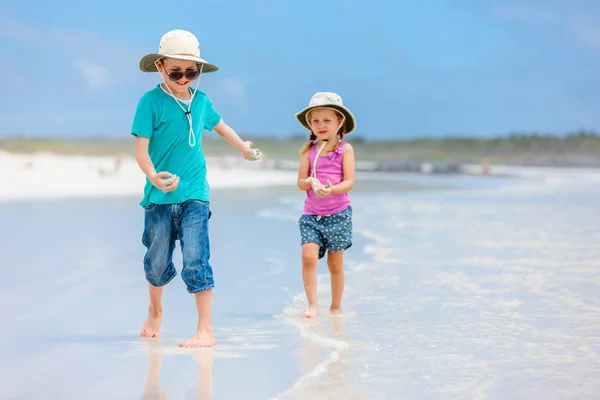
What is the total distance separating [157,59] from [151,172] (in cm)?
59

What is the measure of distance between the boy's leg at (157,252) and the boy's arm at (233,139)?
522 millimetres

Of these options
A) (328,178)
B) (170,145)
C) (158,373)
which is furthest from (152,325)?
(328,178)

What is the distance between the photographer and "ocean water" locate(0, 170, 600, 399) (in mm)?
3578

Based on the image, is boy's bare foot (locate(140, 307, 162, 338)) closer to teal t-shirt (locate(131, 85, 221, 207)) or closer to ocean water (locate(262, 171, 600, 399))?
teal t-shirt (locate(131, 85, 221, 207))

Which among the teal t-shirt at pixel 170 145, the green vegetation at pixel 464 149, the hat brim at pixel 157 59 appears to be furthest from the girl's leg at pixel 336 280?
the green vegetation at pixel 464 149

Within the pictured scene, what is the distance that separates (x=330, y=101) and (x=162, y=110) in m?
1.32

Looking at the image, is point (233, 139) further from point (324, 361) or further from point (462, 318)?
point (462, 318)

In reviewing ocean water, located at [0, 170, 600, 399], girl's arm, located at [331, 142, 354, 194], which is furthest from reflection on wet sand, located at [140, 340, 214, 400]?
girl's arm, located at [331, 142, 354, 194]

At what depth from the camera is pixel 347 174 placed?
5352 millimetres

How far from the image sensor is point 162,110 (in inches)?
171

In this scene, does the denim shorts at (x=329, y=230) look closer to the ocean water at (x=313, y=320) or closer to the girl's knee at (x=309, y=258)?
the girl's knee at (x=309, y=258)

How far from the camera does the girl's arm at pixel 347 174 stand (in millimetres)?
5273

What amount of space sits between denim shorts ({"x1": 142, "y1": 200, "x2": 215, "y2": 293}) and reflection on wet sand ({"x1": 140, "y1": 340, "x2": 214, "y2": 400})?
0.35 meters

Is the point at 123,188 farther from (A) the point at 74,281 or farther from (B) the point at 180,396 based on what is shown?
(B) the point at 180,396
